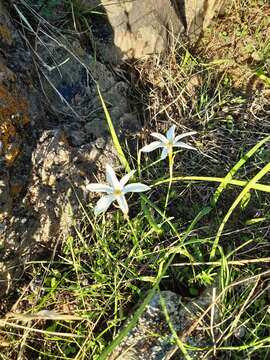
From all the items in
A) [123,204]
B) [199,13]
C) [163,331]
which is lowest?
[163,331]

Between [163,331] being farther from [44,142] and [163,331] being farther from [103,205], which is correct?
[44,142]

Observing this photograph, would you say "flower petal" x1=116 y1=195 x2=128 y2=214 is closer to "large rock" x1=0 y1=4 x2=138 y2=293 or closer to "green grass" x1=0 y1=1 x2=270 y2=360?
"green grass" x1=0 y1=1 x2=270 y2=360

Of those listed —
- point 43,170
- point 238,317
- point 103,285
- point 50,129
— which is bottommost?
point 238,317

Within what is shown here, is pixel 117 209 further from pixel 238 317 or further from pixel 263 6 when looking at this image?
pixel 263 6

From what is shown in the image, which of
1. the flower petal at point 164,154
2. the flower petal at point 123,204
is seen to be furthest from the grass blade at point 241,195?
the flower petal at point 123,204

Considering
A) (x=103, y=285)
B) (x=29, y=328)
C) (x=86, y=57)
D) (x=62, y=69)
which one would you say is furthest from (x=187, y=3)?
(x=29, y=328)

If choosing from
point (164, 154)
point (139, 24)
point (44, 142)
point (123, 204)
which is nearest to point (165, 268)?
point (123, 204)
